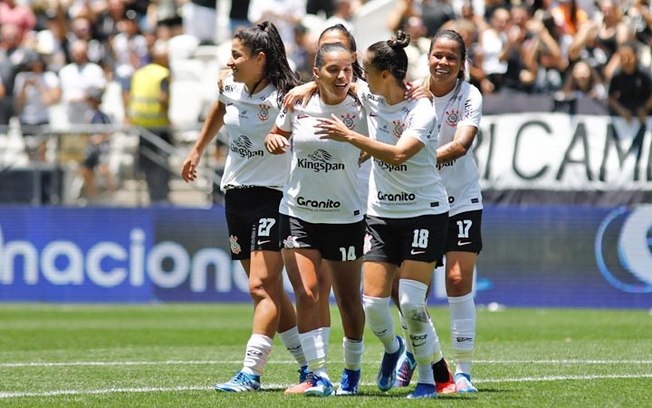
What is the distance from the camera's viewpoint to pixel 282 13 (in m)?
22.8

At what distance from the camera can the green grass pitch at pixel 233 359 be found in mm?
8461

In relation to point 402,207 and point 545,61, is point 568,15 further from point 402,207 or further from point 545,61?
point 402,207

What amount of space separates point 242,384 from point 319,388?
61 centimetres

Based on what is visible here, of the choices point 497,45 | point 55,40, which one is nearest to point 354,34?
point 497,45

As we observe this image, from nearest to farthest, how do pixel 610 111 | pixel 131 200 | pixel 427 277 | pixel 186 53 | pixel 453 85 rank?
pixel 427 277 < pixel 453 85 < pixel 610 111 < pixel 131 200 < pixel 186 53

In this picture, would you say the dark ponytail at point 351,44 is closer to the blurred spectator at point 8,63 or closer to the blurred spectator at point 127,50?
the blurred spectator at point 8,63

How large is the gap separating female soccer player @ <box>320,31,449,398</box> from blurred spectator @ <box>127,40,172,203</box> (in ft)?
36.4

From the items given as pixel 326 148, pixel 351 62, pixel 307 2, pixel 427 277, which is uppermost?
pixel 307 2

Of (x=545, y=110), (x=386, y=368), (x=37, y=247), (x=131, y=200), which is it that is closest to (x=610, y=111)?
(x=545, y=110)

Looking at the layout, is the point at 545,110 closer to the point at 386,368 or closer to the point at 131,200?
the point at 131,200

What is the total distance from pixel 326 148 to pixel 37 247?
1204cm

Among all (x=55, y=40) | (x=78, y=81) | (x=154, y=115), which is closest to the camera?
(x=154, y=115)

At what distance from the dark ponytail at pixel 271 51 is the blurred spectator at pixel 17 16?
637 inches

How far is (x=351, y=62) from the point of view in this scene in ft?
28.2
